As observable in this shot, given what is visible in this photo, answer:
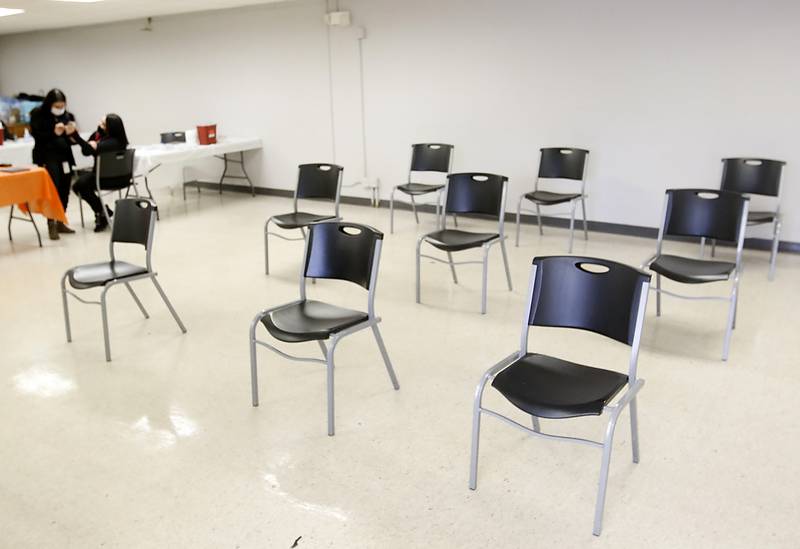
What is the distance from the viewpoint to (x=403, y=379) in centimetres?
323

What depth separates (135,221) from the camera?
3.67 m

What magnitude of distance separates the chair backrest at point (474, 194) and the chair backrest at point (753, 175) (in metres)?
1.86

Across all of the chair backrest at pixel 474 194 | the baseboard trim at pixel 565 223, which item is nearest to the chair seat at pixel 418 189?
the baseboard trim at pixel 565 223

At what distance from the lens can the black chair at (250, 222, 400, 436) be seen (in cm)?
274

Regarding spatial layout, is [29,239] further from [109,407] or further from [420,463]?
[420,463]

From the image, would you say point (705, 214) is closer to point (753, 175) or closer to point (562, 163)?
point (753, 175)

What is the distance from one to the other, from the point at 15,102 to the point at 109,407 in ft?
27.7

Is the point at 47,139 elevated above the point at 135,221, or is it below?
above

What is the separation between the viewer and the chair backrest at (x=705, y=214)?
11.9 ft

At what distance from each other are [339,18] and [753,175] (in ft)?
13.4

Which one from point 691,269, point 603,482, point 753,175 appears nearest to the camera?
point 603,482

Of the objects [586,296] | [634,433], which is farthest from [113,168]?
[634,433]

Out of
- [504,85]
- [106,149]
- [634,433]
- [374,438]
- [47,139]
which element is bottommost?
[374,438]

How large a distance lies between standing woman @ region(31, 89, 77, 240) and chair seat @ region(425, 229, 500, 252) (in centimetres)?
372
